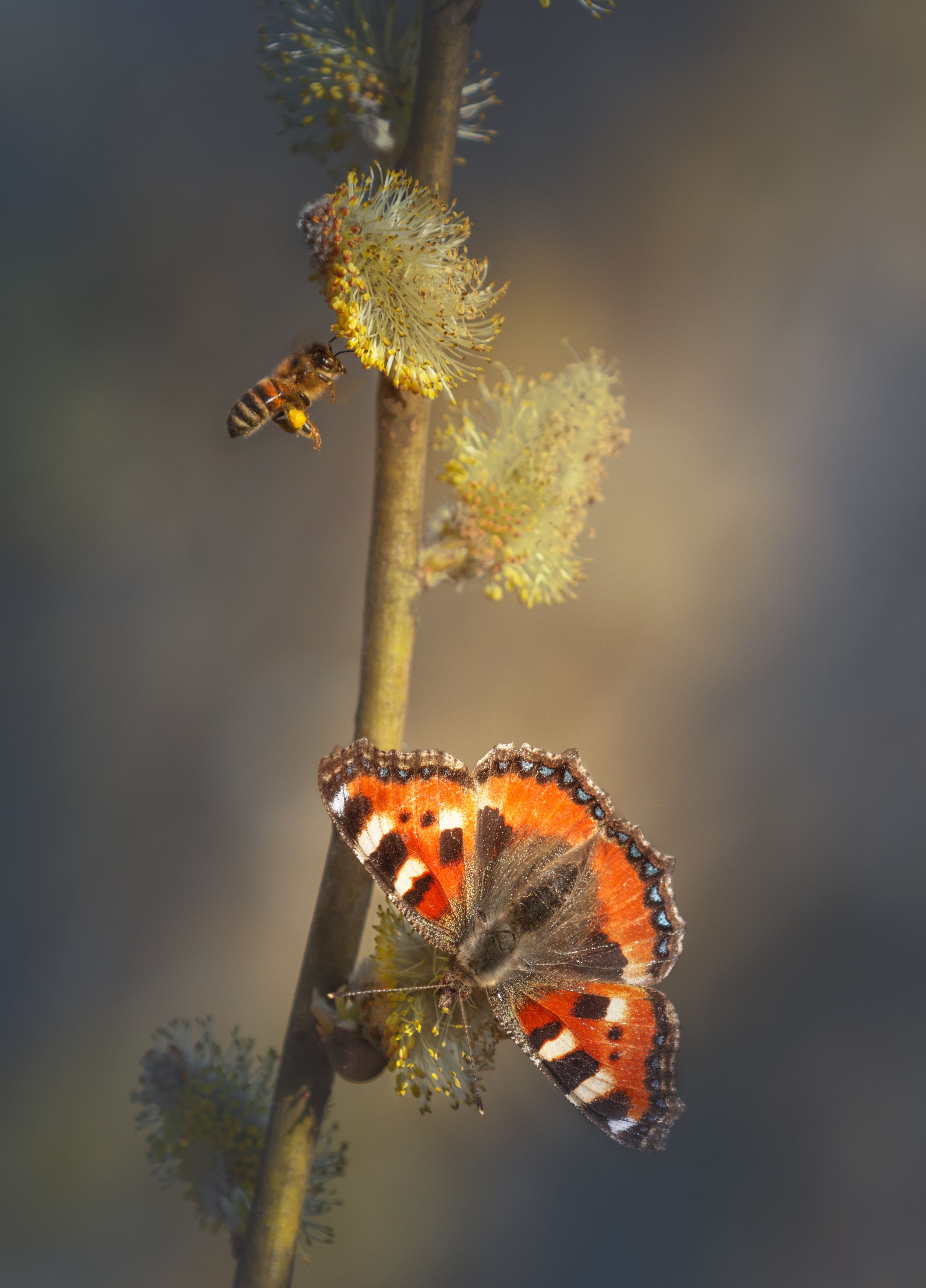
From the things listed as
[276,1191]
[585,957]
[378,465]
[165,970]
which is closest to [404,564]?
[378,465]

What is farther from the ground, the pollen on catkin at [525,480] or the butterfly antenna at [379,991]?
the pollen on catkin at [525,480]

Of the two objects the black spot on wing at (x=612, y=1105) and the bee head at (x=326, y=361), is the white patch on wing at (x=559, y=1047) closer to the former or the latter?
the black spot on wing at (x=612, y=1105)

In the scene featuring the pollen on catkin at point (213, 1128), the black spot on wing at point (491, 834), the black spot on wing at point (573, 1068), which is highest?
the black spot on wing at point (491, 834)

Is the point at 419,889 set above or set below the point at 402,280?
below

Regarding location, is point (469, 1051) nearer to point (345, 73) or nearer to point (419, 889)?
point (419, 889)

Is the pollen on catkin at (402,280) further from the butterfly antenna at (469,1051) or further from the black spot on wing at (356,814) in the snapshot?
the butterfly antenna at (469,1051)

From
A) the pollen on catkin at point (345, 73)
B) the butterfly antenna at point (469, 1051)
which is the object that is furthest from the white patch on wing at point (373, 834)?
the pollen on catkin at point (345, 73)

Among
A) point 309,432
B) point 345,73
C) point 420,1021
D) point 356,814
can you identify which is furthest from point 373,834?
point 345,73

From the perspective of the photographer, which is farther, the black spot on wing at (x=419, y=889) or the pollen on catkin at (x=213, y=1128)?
the pollen on catkin at (x=213, y=1128)
